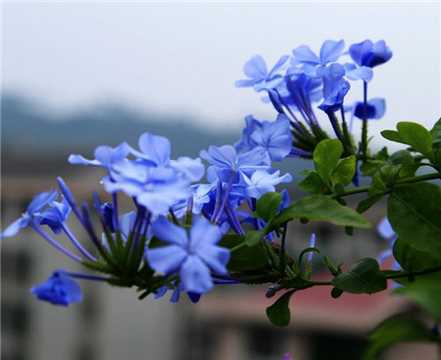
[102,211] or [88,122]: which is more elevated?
[88,122]

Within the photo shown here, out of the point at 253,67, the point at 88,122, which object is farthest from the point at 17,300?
the point at 253,67

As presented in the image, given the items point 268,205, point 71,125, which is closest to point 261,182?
point 268,205

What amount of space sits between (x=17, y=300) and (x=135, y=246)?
1021 centimetres

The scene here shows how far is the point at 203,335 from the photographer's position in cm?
1058

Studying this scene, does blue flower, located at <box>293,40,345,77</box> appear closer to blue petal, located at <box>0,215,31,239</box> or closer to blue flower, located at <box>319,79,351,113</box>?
blue flower, located at <box>319,79,351,113</box>

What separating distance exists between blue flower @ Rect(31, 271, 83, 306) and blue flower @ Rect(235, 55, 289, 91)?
17cm

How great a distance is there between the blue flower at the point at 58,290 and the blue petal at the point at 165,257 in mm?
38

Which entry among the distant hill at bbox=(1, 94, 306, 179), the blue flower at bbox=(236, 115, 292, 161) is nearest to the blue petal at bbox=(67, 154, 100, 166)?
the blue flower at bbox=(236, 115, 292, 161)

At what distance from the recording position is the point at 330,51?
1.52ft

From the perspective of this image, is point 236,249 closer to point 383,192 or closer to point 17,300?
point 383,192

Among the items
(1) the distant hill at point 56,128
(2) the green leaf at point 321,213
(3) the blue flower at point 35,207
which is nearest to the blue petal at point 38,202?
(3) the blue flower at point 35,207

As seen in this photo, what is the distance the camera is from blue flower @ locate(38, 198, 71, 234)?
1.31 ft

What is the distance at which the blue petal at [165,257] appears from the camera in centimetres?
32

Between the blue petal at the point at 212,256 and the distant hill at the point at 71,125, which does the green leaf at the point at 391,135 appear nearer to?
the blue petal at the point at 212,256
